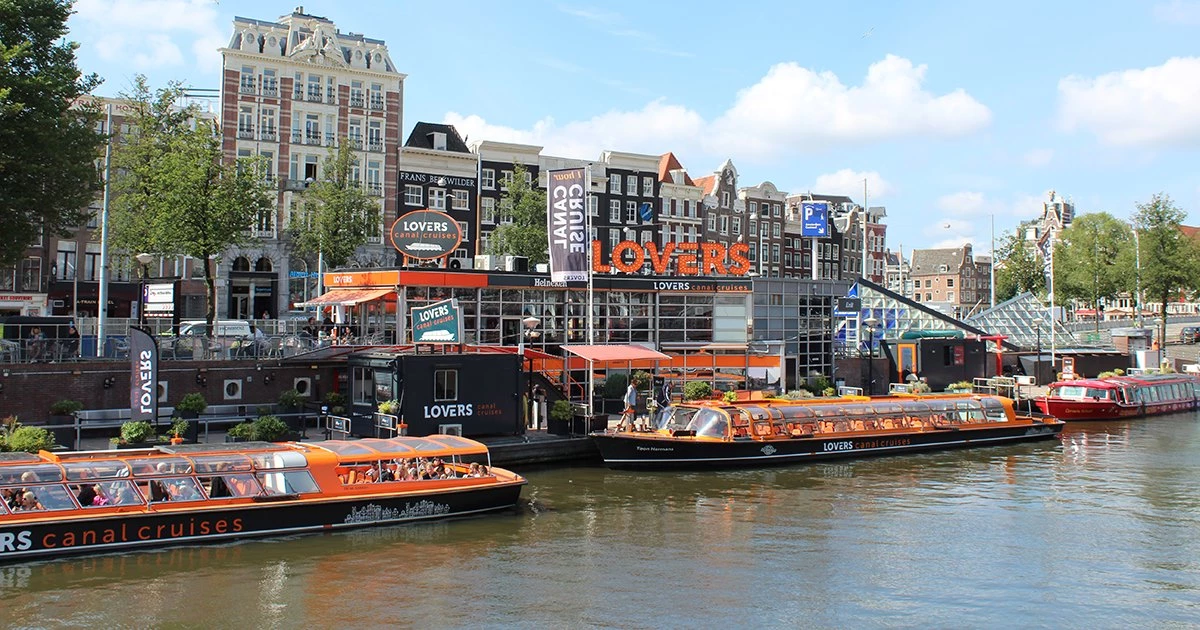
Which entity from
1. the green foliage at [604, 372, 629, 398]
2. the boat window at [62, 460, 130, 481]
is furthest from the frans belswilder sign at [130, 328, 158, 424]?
the green foliage at [604, 372, 629, 398]

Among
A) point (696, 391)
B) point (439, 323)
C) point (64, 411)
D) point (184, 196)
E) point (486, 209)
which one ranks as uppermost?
point (486, 209)

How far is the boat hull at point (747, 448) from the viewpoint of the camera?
33094mm

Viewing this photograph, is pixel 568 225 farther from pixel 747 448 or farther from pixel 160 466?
pixel 160 466

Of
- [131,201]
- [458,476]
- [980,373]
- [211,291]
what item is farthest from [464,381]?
[980,373]

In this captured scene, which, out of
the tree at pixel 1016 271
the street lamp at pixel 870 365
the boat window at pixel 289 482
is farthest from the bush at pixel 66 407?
the tree at pixel 1016 271

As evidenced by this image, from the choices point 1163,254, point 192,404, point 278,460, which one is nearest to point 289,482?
point 278,460

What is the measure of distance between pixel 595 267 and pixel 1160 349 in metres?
61.5

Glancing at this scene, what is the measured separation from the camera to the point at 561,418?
3538 cm

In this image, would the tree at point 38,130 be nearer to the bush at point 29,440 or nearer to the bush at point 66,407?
the bush at point 66,407

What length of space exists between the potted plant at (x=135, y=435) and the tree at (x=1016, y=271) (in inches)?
3767

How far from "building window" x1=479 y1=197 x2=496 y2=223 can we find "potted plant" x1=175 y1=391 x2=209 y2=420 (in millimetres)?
40873

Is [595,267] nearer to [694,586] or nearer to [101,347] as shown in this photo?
[101,347]

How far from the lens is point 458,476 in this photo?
2584 centimetres

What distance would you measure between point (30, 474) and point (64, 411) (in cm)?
1145
